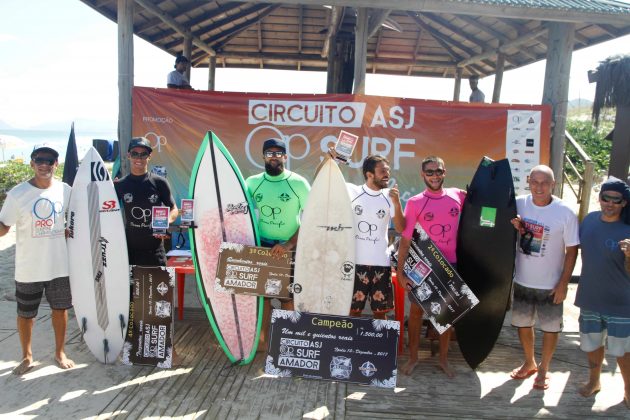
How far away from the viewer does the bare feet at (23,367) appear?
3154mm

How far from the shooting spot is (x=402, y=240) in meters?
3.29

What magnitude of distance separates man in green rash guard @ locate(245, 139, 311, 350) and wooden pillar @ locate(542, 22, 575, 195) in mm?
3415

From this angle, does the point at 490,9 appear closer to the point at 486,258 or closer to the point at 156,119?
the point at 486,258

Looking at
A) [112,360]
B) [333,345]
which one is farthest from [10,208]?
[333,345]

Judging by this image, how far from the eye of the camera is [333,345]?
3.22 meters

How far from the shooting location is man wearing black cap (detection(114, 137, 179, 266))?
3285 mm

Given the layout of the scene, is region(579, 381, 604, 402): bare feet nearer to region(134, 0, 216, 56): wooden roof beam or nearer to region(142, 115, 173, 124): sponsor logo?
region(142, 115, 173, 124): sponsor logo

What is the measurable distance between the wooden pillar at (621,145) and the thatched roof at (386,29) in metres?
1.39

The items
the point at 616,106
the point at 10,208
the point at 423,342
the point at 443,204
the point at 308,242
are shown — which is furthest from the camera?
the point at 616,106

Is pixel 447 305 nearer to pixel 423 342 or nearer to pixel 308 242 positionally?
pixel 423 342

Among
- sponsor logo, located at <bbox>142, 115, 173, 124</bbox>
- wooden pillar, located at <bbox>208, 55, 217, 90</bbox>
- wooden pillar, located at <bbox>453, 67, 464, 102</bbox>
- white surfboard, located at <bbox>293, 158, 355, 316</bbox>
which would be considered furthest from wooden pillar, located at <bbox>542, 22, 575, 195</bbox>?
wooden pillar, located at <bbox>208, 55, 217, 90</bbox>

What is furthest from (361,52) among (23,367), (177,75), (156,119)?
(23,367)

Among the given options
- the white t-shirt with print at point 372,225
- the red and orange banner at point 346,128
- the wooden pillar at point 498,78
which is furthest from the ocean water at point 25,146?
the wooden pillar at point 498,78

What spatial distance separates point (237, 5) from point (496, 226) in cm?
549
